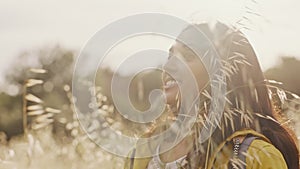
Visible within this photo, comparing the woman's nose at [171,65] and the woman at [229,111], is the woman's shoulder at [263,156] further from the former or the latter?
the woman's nose at [171,65]

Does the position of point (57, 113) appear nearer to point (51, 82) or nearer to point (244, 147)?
point (51, 82)

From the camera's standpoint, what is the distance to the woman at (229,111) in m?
1.13

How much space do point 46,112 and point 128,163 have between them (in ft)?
2.91

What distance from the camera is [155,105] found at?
1451 millimetres

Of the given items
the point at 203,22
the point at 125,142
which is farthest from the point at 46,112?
the point at 203,22

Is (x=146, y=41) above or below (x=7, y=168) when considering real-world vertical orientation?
above

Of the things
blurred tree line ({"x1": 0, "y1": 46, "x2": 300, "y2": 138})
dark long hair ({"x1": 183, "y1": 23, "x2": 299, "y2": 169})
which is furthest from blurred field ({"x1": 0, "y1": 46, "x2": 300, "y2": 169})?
dark long hair ({"x1": 183, "y1": 23, "x2": 299, "y2": 169})

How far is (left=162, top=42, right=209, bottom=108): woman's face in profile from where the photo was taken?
1.15 m

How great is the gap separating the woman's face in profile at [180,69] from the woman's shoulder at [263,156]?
0.54 ft

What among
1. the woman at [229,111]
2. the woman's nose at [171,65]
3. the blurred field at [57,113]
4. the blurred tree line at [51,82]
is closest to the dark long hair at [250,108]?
the woman at [229,111]

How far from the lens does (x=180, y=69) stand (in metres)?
1.16

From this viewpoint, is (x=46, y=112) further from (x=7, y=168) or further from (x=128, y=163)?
(x=128, y=163)

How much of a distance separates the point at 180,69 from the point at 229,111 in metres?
0.13

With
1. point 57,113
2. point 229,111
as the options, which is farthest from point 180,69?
point 57,113
